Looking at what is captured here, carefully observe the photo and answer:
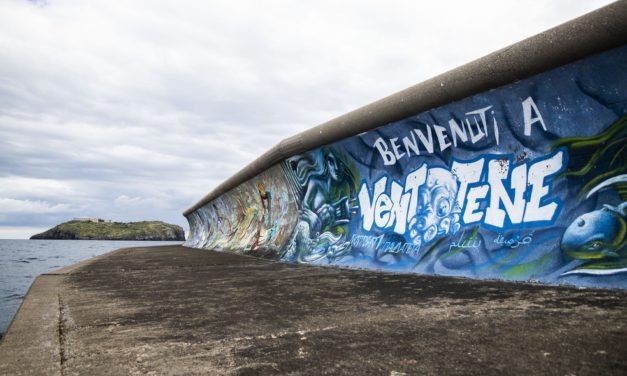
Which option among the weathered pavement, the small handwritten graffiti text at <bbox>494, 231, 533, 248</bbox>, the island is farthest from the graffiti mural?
the island

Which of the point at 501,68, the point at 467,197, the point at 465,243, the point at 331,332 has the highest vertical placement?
the point at 501,68

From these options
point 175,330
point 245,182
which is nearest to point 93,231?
point 245,182

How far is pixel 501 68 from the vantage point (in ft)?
14.4

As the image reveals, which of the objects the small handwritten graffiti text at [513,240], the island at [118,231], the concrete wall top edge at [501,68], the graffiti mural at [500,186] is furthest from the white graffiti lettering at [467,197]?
the island at [118,231]

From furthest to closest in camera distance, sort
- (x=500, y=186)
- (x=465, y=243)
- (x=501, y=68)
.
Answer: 1. (x=465, y=243)
2. (x=500, y=186)
3. (x=501, y=68)

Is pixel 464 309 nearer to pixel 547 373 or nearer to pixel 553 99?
pixel 547 373

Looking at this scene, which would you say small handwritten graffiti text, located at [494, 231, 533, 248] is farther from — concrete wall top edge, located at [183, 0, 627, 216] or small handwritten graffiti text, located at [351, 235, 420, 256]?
concrete wall top edge, located at [183, 0, 627, 216]

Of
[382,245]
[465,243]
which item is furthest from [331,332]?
[382,245]

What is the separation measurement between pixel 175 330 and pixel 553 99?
4.11 meters

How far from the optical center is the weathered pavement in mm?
1809

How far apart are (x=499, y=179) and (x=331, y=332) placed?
3.19m

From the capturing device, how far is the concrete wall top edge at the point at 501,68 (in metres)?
3.55

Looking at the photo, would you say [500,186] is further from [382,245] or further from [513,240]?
[382,245]

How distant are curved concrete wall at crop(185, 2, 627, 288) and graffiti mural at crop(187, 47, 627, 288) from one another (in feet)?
0.04
